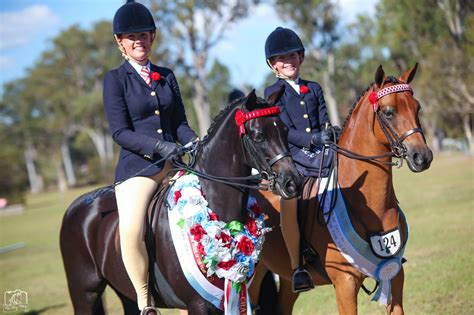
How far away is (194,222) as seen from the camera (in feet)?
14.3

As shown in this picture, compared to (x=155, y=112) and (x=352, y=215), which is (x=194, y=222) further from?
(x=352, y=215)

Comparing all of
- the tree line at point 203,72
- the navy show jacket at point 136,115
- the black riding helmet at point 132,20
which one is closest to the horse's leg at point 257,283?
the navy show jacket at point 136,115

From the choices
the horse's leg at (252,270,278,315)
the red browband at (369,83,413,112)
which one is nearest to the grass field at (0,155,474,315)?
the horse's leg at (252,270,278,315)

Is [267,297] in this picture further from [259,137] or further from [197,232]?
[259,137]

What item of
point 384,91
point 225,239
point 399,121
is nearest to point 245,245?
point 225,239

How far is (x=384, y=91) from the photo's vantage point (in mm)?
5000

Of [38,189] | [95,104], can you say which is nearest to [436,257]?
[95,104]

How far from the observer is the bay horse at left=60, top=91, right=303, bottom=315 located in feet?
13.5

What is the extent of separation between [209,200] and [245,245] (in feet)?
1.41

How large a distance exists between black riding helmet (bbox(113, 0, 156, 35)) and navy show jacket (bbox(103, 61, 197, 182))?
1.02ft

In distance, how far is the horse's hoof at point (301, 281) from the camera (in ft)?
17.4

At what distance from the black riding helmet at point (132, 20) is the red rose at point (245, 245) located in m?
1.90

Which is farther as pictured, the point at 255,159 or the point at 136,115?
the point at 136,115

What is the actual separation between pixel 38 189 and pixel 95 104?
92.8 ft
